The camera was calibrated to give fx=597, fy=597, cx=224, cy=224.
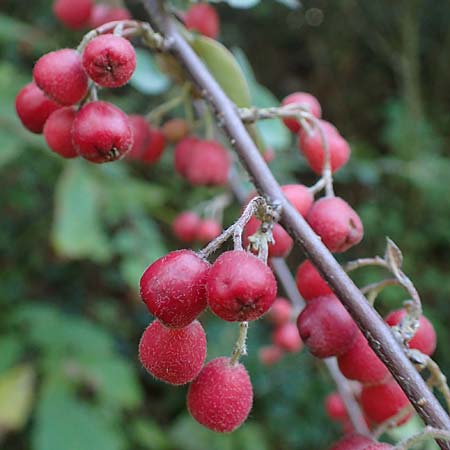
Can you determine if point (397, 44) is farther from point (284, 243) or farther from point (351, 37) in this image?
point (284, 243)

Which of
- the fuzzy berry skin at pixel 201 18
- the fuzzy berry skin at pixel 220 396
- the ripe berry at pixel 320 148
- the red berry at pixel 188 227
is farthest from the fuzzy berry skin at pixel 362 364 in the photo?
the red berry at pixel 188 227

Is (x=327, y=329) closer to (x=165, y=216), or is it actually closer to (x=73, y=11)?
(x=73, y=11)

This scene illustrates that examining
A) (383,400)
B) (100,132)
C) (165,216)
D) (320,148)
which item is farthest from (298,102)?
(165,216)

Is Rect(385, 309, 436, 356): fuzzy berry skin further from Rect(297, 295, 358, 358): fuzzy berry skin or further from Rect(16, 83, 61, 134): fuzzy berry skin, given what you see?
Rect(16, 83, 61, 134): fuzzy berry skin

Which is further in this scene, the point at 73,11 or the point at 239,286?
the point at 73,11

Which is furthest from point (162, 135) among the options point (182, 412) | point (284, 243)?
point (182, 412)

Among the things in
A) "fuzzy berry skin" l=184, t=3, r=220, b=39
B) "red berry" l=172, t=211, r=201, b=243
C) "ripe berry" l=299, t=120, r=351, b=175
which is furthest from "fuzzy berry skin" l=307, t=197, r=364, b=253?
"red berry" l=172, t=211, r=201, b=243
